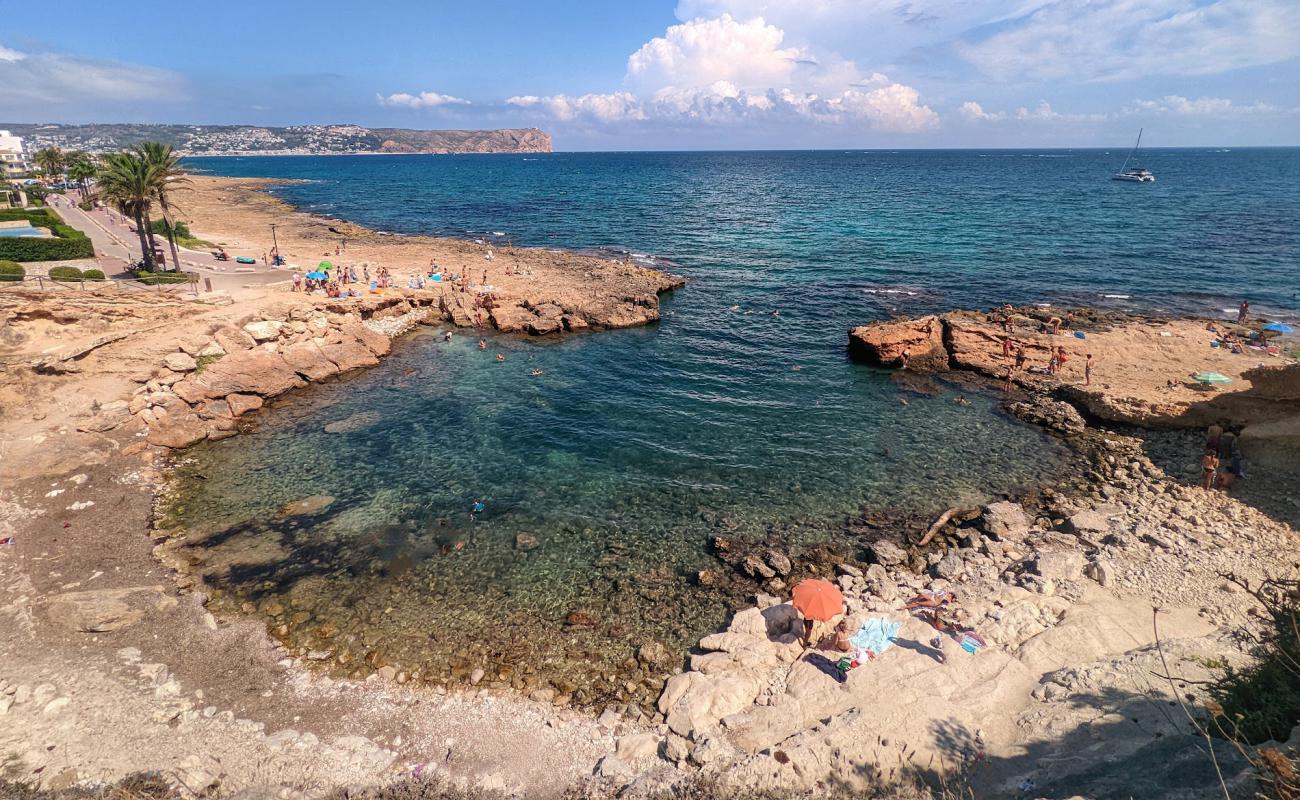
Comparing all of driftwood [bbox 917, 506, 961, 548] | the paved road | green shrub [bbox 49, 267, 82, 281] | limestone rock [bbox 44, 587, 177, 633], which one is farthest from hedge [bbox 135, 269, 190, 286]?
driftwood [bbox 917, 506, 961, 548]

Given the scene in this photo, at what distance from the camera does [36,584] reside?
17688 millimetres

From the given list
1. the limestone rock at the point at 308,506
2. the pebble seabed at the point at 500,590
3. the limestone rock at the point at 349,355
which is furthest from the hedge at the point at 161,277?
the limestone rock at the point at 308,506

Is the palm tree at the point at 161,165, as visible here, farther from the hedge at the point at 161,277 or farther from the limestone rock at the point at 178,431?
the limestone rock at the point at 178,431

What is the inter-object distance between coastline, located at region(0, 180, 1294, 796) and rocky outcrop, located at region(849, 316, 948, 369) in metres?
12.6

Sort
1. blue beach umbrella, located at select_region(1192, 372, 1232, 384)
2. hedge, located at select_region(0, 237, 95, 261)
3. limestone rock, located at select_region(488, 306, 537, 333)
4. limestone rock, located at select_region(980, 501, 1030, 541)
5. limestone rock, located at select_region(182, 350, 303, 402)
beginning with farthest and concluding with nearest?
limestone rock, located at select_region(488, 306, 537, 333), hedge, located at select_region(0, 237, 95, 261), blue beach umbrella, located at select_region(1192, 372, 1232, 384), limestone rock, located at select_region(182, 350, 303, 402), limestone rock, located at select_region(980, 501, 1030, 541)

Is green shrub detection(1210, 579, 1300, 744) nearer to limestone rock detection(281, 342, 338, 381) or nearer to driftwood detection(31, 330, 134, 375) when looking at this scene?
limestone rock detection(281, 342, 338, 381)

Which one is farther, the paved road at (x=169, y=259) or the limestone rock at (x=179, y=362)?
the paved road at (x=169, y=259)

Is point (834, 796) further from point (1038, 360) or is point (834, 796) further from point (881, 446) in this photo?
point (1038, 360)

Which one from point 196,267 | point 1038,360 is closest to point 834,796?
point 1038,360

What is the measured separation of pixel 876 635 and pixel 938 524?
710 centimetres

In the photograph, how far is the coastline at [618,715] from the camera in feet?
42.6

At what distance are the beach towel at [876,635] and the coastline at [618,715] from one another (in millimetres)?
599

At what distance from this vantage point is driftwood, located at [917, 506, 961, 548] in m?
20.8

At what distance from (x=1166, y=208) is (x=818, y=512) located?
111252 millimetres
